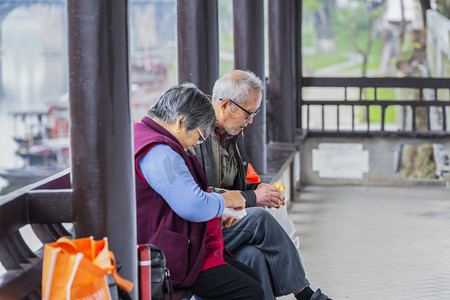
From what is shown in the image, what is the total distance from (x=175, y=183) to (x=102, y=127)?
0.39m

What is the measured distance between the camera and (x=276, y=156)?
23.4 ft

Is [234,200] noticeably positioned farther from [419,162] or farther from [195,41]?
[419,162]

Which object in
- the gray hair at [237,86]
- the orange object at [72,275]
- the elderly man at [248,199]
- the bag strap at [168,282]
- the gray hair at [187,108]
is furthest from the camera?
the gray hair at [237,86]

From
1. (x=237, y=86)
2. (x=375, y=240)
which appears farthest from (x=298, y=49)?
(x=237, y=86)

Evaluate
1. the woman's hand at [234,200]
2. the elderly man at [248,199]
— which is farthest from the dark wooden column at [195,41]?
the woman's hand at [234,200]

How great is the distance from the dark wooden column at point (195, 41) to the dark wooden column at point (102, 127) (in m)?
2.08

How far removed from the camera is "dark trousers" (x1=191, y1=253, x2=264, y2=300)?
3.05 m

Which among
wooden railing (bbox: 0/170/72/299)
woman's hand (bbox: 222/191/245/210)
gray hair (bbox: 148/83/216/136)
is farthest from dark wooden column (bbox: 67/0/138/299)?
woman's hand (bbox: 222/191/245/210)

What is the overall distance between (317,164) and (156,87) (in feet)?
114

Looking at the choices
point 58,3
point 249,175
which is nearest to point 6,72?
point 58,3

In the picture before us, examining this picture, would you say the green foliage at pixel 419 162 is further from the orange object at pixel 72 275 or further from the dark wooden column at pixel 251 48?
the orange object at pixel 72 275

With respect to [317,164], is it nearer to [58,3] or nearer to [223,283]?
[223,283]

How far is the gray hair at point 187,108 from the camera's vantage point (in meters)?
2.95

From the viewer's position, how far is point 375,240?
602 cm
